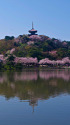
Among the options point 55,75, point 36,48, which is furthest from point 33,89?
point 36,48

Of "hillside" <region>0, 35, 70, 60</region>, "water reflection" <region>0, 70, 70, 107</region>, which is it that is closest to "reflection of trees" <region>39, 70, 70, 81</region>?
"water reflection" <region>0, 70, 70, 107</region>

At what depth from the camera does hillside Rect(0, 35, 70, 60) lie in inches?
1932

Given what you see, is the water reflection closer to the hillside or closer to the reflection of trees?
the reflection of trees

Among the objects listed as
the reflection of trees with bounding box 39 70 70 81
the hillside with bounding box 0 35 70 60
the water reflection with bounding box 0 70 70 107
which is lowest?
the water reflection with bounding box 0 70 70 107

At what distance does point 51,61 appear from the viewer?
48.2 meters

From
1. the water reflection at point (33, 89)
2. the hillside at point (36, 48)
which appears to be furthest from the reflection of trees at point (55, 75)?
the hillside at point (36, 48)

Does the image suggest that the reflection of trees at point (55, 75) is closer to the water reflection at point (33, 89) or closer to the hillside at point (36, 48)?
the water reflection at point (33, 89)

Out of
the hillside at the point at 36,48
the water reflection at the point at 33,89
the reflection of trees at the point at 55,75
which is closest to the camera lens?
the water reflection at the point at 33,89

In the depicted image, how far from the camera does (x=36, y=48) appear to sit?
1901 inches

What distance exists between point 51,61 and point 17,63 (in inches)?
418

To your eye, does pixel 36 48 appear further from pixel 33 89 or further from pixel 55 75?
pixel 33 89

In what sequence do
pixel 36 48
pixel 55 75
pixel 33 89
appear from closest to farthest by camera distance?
pixel 33 89 < pixel 55 75 < pixel 36 48

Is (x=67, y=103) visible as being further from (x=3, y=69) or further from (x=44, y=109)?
(x=3, y=69)

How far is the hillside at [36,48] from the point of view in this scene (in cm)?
4906
